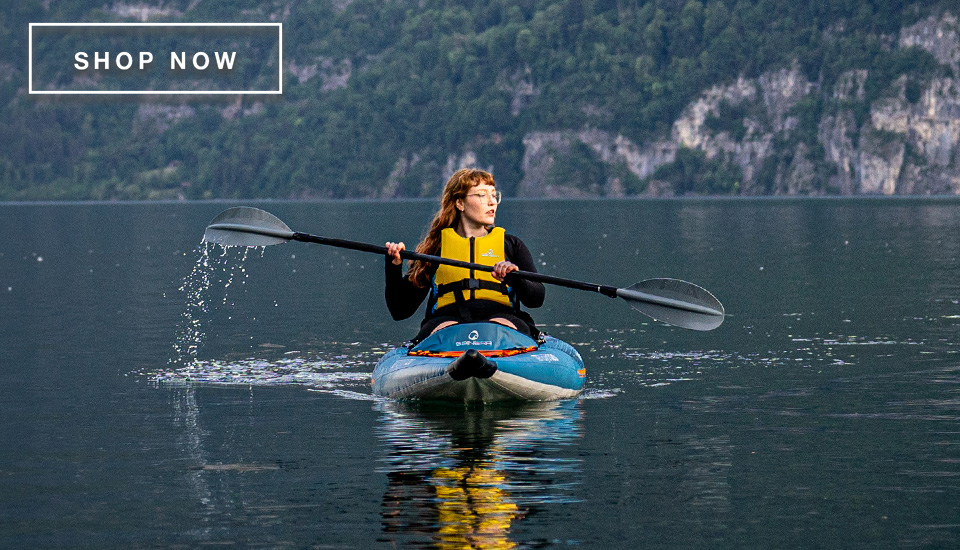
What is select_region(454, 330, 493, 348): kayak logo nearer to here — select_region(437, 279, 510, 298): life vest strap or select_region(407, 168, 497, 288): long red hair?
select_region(437, 279, 510, 298): life vest strap

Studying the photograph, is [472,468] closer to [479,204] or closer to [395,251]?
[395,251]

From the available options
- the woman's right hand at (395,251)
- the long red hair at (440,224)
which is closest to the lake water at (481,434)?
the long red hair at (440,224)

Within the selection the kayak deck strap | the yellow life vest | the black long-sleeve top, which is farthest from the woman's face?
the kayak deck strap

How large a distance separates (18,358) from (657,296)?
946cm

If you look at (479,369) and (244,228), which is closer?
(479,369)

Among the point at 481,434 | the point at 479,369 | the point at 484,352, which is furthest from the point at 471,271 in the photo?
the point at 481,434

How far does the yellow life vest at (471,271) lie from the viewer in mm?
17016

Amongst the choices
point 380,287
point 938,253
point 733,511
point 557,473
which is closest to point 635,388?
point 557,473

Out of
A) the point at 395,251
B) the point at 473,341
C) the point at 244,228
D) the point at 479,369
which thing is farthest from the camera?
the point at 244,228

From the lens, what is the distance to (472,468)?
44.3 feet

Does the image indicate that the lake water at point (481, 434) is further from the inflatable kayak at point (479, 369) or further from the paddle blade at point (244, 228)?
the paddle blade at point (244, 228)

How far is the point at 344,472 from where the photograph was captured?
44.1 feet

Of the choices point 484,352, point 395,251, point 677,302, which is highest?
point 395,251

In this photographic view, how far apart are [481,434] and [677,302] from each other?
3.42 metres
